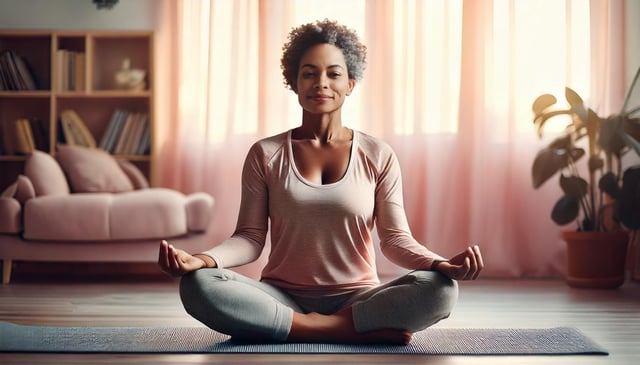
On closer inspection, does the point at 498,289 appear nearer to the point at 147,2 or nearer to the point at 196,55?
the point at 196,55

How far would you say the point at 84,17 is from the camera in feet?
15.6

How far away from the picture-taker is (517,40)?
14.4 ft

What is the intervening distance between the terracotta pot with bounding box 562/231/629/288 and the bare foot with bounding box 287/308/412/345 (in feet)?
6.64

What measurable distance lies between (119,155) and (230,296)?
2886 millimetres

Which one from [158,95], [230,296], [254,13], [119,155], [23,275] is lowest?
[23,275]

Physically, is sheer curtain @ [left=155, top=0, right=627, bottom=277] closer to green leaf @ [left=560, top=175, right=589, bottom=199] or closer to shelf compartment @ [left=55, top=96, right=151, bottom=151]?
shelf compartment @ [left=55, top=96, right=151, bottom=151]

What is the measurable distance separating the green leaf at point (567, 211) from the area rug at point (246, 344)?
1.56 m

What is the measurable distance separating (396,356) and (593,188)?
2334 mm

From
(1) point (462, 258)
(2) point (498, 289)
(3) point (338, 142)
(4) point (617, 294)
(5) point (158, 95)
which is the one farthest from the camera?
(5) point (158, 95)

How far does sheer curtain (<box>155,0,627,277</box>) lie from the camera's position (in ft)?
14.4

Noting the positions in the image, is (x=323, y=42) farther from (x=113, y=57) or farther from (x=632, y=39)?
(x=113, y=57)

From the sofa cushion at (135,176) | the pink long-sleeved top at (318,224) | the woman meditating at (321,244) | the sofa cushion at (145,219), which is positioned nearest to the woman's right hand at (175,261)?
the woman meditating at (321,244)

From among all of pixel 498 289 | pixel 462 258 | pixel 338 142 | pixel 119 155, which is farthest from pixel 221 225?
pixel 462 258

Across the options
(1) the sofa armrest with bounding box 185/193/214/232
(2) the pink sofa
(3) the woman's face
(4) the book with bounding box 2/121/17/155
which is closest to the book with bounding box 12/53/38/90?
(4) the book with bounding box 2/121/17/155
